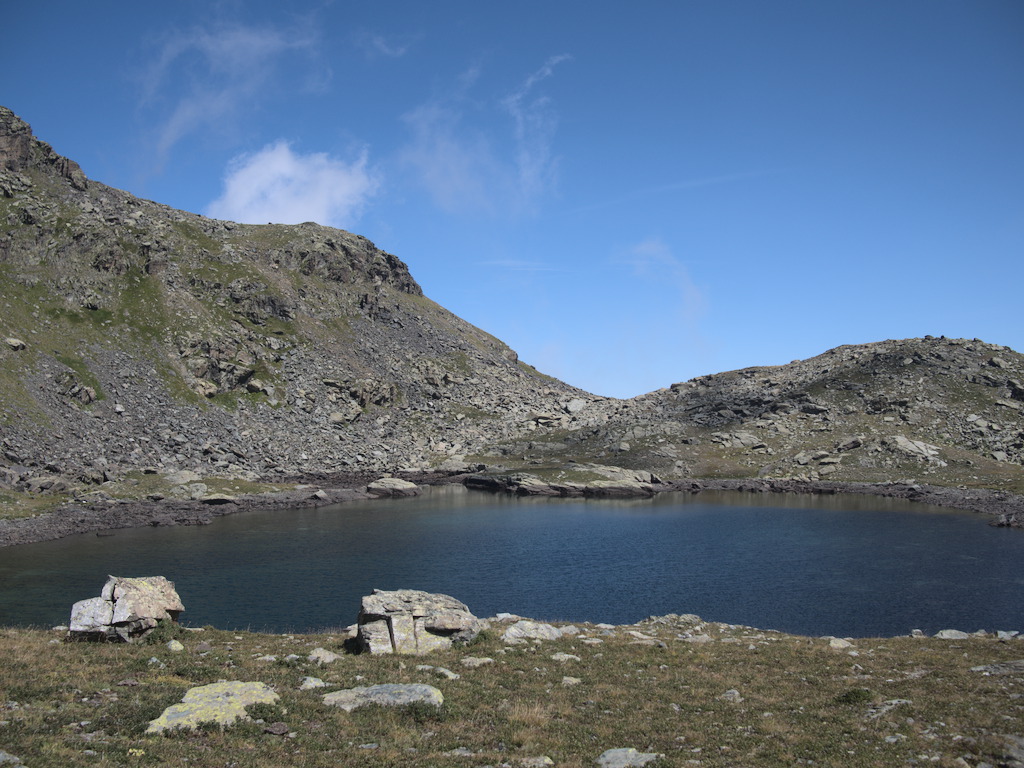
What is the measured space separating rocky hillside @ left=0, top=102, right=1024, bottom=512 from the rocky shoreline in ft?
22.0

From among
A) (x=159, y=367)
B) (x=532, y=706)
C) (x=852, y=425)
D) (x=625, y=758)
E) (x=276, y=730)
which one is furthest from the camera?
(x=852, y=425)

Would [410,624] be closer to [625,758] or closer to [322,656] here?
[322,656]

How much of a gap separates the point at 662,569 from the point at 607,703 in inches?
1959

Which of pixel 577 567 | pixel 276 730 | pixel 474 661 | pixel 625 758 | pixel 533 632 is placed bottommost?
pixel 577 567

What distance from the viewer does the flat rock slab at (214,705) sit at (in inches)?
728

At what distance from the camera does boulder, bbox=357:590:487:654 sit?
30.2 m

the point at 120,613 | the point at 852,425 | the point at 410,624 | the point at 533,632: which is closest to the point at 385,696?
the point at 410,624

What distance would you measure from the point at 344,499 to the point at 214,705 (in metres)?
106

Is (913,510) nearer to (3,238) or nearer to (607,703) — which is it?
(607,703)

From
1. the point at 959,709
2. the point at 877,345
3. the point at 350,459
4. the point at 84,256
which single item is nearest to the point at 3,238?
the point at 84,256

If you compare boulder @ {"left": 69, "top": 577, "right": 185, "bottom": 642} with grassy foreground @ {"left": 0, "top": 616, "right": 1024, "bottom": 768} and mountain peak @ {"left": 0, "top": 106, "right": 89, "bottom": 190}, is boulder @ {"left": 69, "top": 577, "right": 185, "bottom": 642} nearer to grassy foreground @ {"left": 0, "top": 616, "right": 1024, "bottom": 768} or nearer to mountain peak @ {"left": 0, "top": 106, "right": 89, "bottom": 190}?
grassy foreground @ {"left": 0, "top": 616, "right": 1024, "bottom": 768}

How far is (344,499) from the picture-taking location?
122m

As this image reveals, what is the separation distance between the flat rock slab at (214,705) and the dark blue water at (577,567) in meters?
26.3

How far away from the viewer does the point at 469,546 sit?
83.7 m
